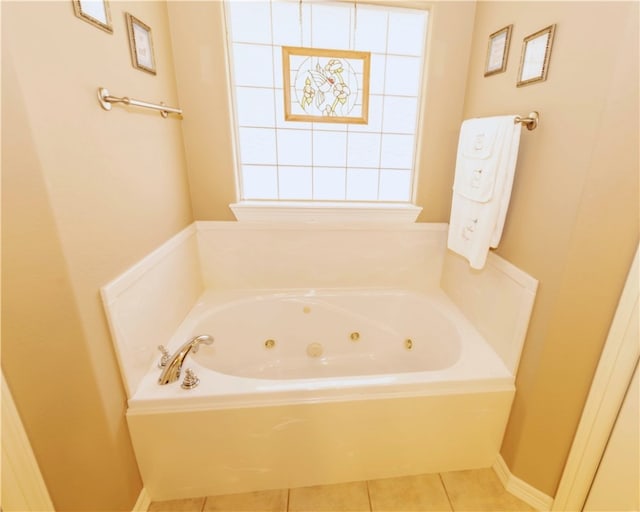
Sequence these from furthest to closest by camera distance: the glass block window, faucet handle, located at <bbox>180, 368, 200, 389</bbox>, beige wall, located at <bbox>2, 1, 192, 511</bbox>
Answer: the glass block window → faucet handle, located at <bbox>180, 368, 200, 389</bbox> → beige wall, located at <bbox>2, 1, 192, 511</bbox>

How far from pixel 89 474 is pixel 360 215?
5.49ft

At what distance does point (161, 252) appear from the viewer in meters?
1.46

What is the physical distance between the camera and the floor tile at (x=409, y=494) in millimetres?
1344

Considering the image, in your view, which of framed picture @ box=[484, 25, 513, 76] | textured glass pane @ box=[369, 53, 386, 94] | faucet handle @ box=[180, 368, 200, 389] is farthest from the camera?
textured glass pane @ box=[369, 53, 386, 94]

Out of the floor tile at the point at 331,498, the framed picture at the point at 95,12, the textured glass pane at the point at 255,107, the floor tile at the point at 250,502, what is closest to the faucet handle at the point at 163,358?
the floor tile at the point at 250,502

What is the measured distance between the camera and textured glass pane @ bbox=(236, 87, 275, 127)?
183cm

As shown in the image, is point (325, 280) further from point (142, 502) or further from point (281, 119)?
point (142, 502)

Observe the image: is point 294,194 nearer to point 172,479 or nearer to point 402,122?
point 402,122

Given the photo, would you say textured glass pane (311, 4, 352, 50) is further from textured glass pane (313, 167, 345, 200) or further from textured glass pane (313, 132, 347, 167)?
textured glass pane (313, 167, 345, 200)

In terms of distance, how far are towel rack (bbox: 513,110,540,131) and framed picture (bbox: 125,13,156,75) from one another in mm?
1515

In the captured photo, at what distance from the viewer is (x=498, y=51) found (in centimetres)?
148

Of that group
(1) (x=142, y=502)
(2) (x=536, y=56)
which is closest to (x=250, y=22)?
(2) (x=536, y=56)

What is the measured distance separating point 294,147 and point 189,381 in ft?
4.61

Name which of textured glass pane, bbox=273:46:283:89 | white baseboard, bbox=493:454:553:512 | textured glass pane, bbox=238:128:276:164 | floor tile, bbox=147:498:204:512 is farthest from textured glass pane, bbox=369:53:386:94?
floor tile, bbox=147:498:204:512
